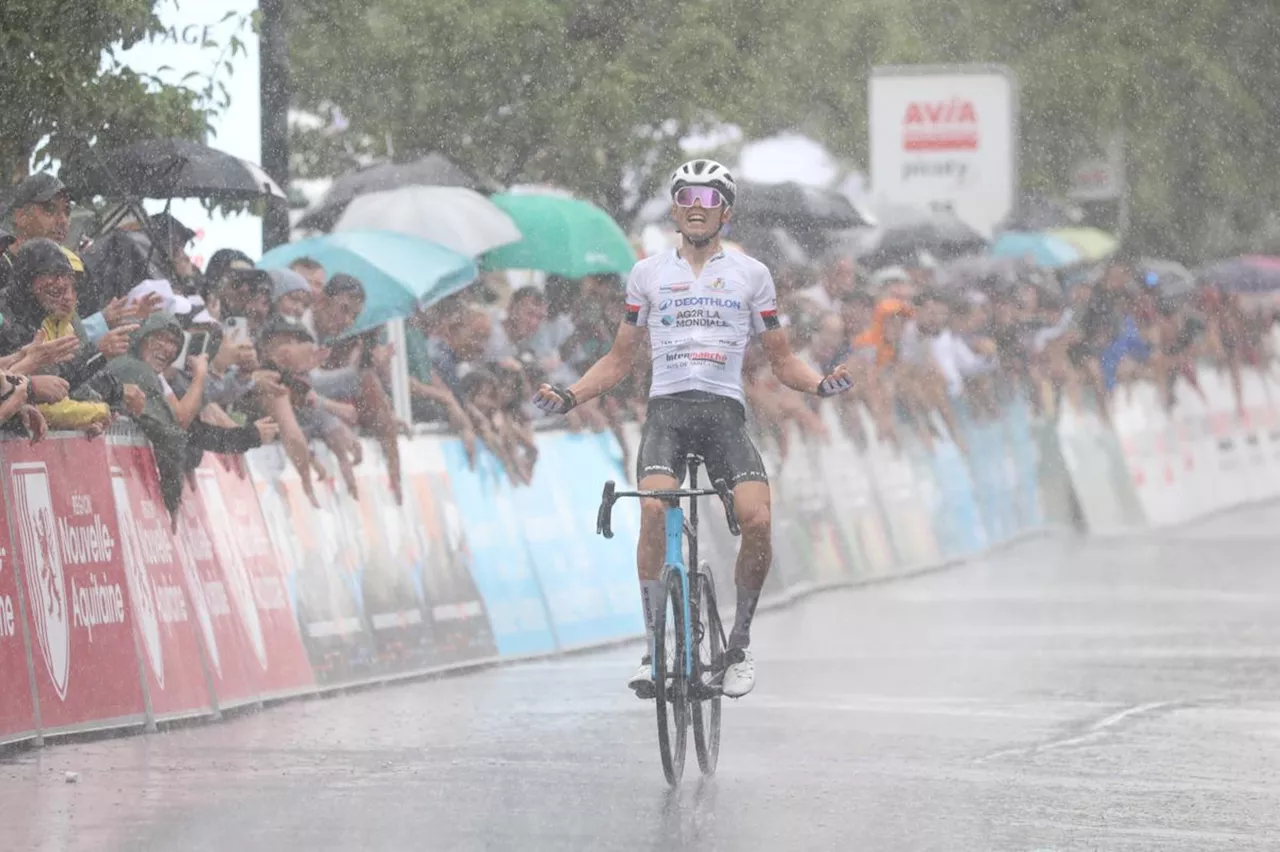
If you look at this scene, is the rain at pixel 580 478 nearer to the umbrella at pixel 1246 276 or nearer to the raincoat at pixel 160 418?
the raincoat at pixel 160 418

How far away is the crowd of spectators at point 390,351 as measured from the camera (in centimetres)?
A: 1248

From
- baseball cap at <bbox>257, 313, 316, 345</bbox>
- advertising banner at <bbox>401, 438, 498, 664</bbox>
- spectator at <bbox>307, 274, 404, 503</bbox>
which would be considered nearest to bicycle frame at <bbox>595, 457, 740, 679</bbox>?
baseball cap at <bbox>257, 313, 316, 345</bbox>

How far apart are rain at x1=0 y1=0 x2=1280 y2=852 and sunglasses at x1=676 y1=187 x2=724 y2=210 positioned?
0.07 ft

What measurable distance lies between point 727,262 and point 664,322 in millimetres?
328

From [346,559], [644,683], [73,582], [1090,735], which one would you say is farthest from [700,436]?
[346,559]

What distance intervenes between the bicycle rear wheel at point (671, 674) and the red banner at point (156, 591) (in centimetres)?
284

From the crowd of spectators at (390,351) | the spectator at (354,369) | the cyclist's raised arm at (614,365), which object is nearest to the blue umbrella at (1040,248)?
the crowd of spectators at (390,351)

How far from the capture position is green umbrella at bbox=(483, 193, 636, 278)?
2056 cm

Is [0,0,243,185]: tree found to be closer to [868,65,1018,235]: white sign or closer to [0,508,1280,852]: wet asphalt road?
[0,508,1280,852]: wet asphalt road

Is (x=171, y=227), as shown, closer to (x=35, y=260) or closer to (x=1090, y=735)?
(x=35, y=260)

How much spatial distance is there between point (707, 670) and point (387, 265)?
290 inches

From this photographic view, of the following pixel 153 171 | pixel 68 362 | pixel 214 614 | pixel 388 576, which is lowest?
pixel 214 614

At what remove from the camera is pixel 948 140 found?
29.6 meters

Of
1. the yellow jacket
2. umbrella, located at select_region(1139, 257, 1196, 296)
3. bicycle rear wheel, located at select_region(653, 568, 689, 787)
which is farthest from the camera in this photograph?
umbrella, located at select_region(1139, 257, 1196, 296)
